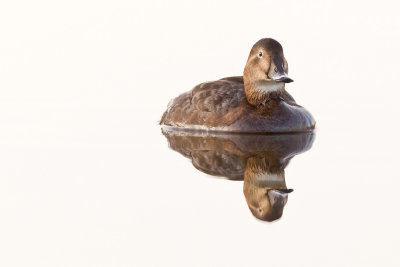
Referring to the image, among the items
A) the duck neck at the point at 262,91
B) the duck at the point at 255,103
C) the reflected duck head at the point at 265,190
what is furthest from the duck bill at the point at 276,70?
Answer: the reflected duck head at the point at 265,190

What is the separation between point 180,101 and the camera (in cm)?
1296

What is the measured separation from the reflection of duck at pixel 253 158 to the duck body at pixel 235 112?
23cm

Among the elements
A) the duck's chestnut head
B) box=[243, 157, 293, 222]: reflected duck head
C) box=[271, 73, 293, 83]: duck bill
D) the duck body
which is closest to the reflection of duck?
box=[243, 157, 293, 222]: reflected duck head

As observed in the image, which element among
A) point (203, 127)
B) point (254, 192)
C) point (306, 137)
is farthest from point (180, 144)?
point (254, 192)

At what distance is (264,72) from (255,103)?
2.09 feet

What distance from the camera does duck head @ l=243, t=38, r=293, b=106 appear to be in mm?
11102

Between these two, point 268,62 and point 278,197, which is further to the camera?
point 268,62

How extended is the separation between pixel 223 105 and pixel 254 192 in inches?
181

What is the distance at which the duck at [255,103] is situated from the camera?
37.0 feet

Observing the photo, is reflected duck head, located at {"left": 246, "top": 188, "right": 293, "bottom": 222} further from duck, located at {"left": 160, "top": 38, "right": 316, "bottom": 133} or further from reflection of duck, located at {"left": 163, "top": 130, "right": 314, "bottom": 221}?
duck, located at {"left": 160, "top": 38, "right": 316, "bottom": 133}

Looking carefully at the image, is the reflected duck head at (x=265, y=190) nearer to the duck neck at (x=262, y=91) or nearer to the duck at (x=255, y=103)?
the duck at (x=255, y=103)

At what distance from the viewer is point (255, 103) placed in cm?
1168

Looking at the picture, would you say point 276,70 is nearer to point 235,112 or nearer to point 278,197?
point 235,112

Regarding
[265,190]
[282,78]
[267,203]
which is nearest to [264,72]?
[282,78]
